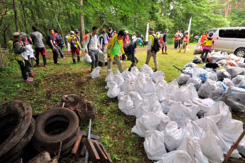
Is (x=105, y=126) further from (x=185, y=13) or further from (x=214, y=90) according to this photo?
(x=185, y=13)

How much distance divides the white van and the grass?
555 cm

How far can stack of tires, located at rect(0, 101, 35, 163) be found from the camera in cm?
155

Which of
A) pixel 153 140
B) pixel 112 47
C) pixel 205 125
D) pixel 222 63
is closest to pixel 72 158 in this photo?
pixel 153 140

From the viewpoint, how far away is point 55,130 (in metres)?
2.45

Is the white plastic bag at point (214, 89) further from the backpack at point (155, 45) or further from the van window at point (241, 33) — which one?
the van window at point (241, 33)

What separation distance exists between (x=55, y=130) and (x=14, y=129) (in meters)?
0.84

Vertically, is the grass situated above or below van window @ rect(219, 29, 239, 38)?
below

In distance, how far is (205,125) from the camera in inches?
84.6

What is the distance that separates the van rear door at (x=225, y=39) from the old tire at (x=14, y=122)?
36.3 feet

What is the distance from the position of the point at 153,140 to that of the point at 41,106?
112 inches

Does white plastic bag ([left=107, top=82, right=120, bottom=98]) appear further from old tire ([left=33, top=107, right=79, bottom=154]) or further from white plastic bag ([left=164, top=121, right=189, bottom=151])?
A: white plastic bag ([left=164, top=121, right=189, bottom=151])

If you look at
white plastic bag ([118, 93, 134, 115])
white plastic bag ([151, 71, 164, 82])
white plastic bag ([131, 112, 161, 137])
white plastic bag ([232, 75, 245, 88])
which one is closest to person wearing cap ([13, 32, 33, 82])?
white plastic bag ([118, 93, 134, 115])

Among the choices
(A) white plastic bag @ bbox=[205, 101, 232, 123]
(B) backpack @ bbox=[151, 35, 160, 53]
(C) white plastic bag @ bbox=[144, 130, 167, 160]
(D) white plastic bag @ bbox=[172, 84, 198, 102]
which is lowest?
(C) white plastic bag @ bbox=[144, 130, 167, 160]

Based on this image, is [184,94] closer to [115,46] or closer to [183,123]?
[183,123]
